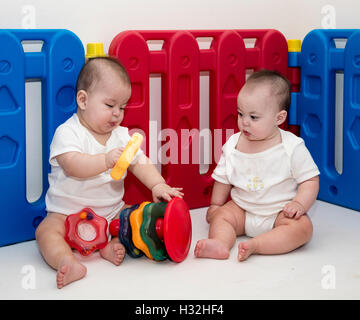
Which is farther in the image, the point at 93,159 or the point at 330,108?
the point at 330,108

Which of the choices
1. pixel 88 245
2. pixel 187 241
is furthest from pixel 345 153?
pixel 88 245

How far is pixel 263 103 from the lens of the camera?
1243 mm

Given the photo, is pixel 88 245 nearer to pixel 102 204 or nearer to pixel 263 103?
pixel 102 204

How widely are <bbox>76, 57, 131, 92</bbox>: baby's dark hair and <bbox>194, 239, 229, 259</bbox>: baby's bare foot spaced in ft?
1.15

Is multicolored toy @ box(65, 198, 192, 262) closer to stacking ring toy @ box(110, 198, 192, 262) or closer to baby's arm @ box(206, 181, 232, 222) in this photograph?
stacking ring toy @ box(110, 198, 192, 262)

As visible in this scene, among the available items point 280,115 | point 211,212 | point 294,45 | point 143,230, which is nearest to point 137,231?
point 143,230

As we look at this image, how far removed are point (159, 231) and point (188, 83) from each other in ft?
1.47

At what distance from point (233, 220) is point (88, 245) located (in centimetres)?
31

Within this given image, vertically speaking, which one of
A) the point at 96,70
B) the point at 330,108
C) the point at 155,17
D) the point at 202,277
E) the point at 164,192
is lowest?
the point at 202,277

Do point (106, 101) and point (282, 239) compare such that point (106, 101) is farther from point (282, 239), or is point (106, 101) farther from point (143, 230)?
point (282, 239)

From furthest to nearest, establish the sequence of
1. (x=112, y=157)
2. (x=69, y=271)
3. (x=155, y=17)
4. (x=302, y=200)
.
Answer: (x=155, y=17) → (x=302, y=200) → (x=112, y=157) → (x=69, y=271)

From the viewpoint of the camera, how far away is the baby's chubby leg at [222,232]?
1.16 meters

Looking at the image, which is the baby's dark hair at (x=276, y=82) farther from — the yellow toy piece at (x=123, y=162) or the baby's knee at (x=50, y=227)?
the baby's knee at (x=50, y=227)

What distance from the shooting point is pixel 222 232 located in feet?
4.00
